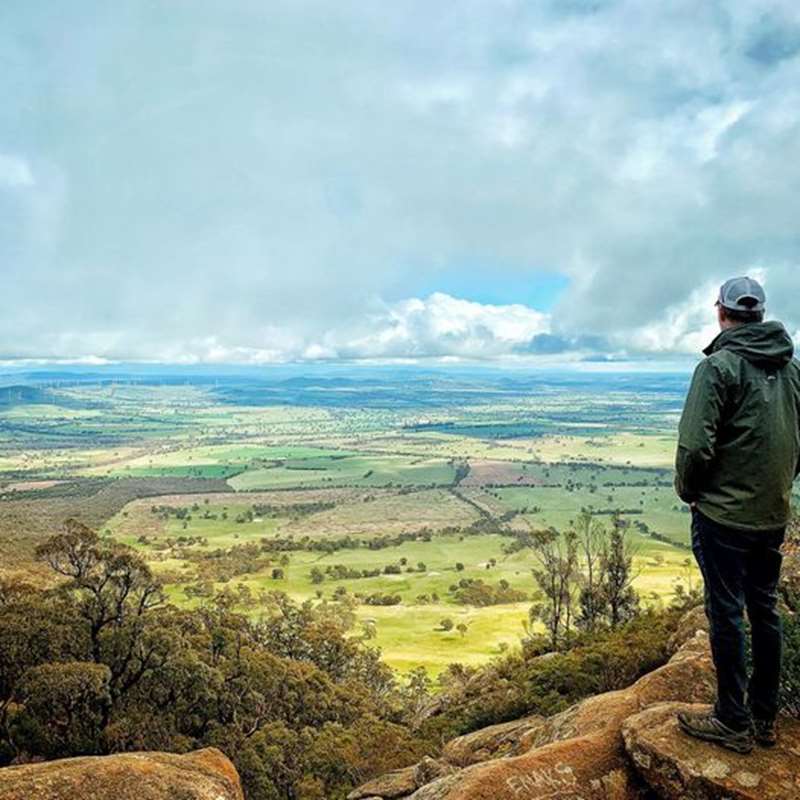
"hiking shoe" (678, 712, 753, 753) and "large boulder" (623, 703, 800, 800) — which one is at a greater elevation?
"hiking shoe" (678, 712, 753, 753)

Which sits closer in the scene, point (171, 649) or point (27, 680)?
point (27, 680)

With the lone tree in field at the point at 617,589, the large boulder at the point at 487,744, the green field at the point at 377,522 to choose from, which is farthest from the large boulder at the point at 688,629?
the green field at the point at 377,522

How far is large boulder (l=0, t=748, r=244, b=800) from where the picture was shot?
7.02 metres

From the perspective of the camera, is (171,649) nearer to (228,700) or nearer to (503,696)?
(228,700)

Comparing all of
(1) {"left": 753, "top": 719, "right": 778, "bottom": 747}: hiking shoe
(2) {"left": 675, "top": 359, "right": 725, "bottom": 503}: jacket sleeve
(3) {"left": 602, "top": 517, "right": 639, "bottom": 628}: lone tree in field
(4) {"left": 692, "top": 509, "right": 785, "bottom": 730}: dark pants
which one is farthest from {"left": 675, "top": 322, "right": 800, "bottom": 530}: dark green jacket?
(3) {"left": 602, "top": 517, "right": 639, "bottom": 628}: lone tree in field

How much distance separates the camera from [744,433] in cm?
516

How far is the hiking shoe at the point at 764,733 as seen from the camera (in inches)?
217

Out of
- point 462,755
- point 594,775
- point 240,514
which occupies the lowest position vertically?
point 240,514

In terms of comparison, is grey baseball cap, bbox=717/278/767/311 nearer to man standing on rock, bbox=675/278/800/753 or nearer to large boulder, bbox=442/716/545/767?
man standing on rock, bbox=675/278/800/753

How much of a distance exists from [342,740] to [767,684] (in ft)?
68.7

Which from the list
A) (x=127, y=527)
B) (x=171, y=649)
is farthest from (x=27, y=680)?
(x=127, y=527)

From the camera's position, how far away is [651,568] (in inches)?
3120

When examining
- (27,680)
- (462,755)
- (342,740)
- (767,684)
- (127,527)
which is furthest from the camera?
(127,527)

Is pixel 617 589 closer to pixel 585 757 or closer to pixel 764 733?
pixel 585 757
